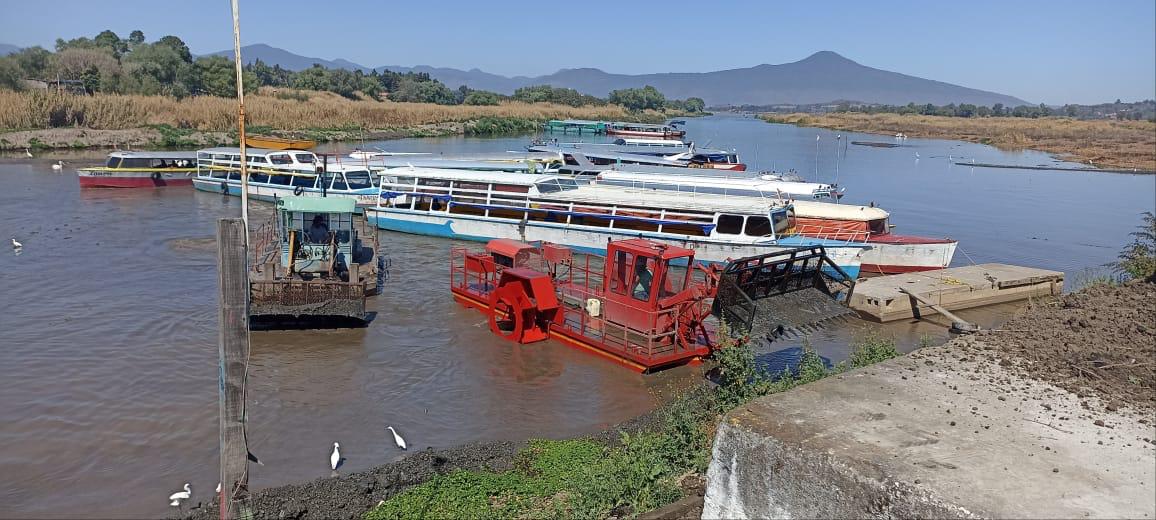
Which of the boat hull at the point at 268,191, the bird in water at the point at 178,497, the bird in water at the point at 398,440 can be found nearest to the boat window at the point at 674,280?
the bird in water at the point at 398,440

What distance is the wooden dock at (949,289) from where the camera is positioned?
17.9 meters

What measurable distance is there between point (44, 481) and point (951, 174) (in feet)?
173

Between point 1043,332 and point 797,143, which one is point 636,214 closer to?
point 1043,332

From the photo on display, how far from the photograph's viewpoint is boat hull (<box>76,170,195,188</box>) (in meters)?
32.6

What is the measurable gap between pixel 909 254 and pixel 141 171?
30297 mm

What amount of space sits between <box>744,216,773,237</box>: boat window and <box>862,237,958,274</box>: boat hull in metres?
2.85

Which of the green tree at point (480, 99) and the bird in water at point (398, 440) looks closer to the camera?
the bird in water at point (398, 440)

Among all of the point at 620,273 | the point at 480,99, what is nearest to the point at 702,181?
the point at 620,273

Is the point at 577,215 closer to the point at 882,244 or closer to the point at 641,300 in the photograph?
the point at 882,244

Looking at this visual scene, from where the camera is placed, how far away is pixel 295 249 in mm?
16094

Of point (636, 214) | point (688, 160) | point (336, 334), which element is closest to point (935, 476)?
point (336, 334)

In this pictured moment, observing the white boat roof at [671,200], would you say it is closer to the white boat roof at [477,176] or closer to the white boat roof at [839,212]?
the white boat roof at [477,176]

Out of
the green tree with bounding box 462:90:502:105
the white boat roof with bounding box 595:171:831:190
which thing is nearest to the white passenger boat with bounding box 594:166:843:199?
the white boat roof with bounding box 595:171:831:190

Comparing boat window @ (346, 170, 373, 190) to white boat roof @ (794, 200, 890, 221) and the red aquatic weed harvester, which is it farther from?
white boat roof @ (794, 200, 890, 221)
